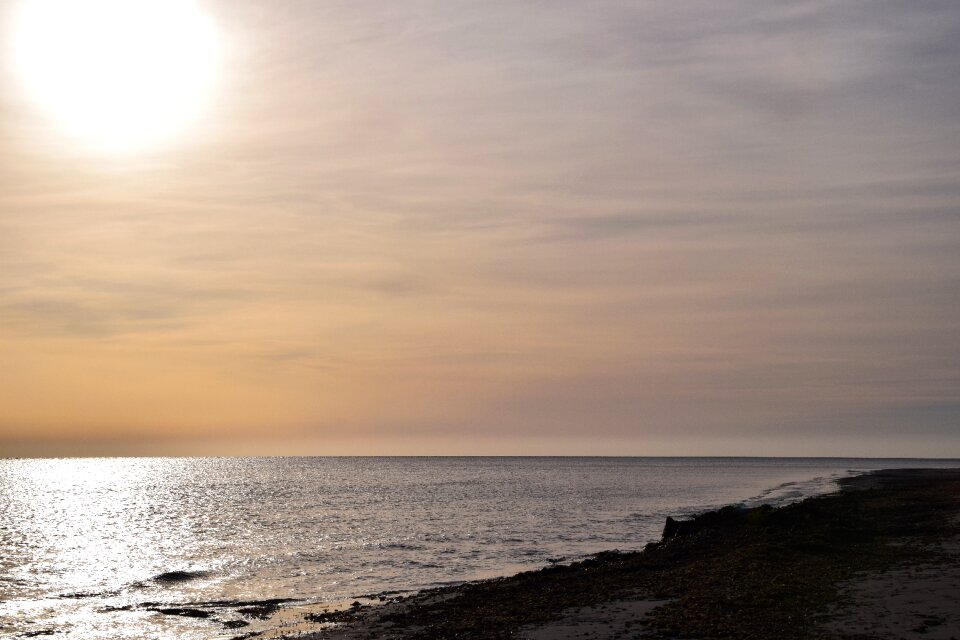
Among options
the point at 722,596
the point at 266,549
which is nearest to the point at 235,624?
the point at 722,596

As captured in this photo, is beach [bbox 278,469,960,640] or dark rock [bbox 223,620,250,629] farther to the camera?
dark rock [bbox 223,620,250,629]

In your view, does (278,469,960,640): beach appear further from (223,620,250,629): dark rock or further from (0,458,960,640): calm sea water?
(0,458,960,640): calm sea water

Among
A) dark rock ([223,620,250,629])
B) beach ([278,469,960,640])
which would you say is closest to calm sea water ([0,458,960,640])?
dark rock ([223,620,250,629])

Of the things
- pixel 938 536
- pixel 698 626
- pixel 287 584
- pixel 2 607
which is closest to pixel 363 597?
pixel 287 584

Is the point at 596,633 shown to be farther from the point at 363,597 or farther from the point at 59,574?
the point at 59,574

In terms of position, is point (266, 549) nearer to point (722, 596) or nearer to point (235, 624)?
point (235, 624)

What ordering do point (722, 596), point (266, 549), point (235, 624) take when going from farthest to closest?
point (266, 549) < point (235, 624) < point (722, 596)

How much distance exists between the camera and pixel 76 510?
→ 357 ft

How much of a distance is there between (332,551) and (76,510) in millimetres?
70953

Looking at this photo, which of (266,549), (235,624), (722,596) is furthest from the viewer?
(266,549)

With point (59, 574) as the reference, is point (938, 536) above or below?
above

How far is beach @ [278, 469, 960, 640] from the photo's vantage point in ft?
67.9

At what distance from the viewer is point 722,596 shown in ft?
79.7

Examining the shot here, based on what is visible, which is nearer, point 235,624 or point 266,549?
point 235,624
